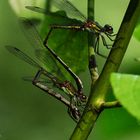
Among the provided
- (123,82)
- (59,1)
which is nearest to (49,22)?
(59,1)

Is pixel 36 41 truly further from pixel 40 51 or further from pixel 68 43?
pixel 68 43

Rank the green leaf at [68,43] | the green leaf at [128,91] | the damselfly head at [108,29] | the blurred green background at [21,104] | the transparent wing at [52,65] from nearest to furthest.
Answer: the green leaf at [128,91] < the green leaf at [68,43] < the transparent wing at [52,65] < the damselfly head at [108,29] < the blurred green background at [21,104]

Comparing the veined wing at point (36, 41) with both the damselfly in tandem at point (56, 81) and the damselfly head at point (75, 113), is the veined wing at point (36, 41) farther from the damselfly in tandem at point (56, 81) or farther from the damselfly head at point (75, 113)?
the damselfly head at point (75, 113)

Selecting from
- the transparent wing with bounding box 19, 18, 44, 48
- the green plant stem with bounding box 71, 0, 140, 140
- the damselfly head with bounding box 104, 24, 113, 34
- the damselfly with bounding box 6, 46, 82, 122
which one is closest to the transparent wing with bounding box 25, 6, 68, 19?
the transparent wing with bounding box 19, 18, 44, 48

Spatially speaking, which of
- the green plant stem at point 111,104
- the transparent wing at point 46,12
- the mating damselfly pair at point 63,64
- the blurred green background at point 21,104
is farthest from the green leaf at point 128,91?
the blurred green background at point 21,104

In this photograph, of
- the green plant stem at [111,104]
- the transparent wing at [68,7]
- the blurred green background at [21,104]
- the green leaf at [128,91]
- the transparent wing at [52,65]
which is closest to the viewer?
the green leaf at [128,91]

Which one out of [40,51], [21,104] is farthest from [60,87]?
[21,104]
